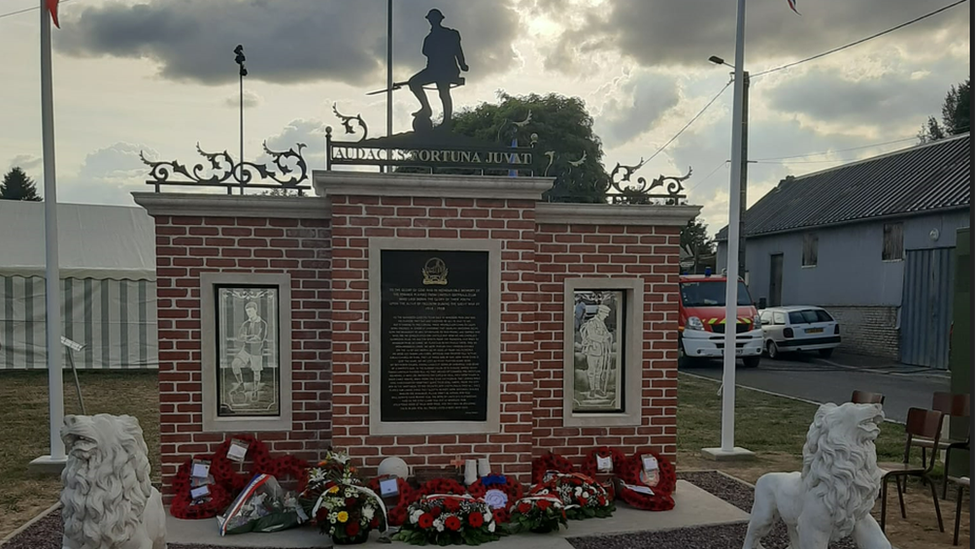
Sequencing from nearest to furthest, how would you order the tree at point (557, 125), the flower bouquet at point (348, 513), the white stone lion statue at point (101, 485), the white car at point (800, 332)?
the white stone lion statue at point (101, 485), the flower bouquet at point (348, 513), the white car at point (800, 332), the tree at point (557, 125)

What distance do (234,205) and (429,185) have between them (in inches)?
62.1

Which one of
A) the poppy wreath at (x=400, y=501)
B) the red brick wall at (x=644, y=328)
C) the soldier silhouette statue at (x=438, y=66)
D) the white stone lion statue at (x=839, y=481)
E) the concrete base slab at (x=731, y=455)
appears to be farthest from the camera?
the concrete base slab at (x=731, y=455)

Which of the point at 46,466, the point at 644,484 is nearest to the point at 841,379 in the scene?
the point at 644,484

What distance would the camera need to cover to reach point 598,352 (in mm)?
5891

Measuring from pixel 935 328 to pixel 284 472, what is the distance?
56.6 ft

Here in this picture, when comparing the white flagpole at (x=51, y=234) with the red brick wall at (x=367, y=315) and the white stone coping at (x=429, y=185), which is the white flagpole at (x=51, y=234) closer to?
the white stone coping at (x=429, y=185)

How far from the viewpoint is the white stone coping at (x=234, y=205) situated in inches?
207

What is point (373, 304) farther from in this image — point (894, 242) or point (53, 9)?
point (894, 242)

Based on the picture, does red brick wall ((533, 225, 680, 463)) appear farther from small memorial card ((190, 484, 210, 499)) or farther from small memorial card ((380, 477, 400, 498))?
small memorial card ((190, 484, 210, 499))

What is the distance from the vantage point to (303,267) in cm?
551

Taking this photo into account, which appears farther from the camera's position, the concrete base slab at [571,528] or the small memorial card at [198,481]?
the small memorial card at [198,481]

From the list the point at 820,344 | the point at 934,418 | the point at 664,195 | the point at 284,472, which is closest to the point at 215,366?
the point at 284,472

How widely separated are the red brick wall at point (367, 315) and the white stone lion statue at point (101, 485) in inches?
74.6

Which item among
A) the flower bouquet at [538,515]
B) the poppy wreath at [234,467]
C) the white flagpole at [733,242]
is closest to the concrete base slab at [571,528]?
the flower bouquet at [538,515]
